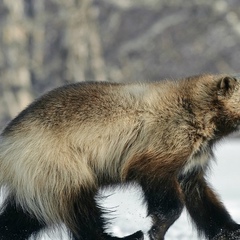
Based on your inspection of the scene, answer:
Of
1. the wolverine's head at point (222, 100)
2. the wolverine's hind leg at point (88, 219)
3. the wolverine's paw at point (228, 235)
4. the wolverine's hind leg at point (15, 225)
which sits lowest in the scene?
the wolverine's paw at point (228, 235)

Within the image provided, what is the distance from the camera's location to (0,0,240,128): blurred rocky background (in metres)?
28.4

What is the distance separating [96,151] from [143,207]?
0.76m

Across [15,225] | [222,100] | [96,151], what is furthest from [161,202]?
[15,225]

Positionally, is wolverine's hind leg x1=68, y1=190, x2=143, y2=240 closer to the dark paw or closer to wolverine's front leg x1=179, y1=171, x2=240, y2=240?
the dark paw

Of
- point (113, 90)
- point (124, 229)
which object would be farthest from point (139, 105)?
point (124, 229)

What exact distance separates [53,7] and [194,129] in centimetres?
2475

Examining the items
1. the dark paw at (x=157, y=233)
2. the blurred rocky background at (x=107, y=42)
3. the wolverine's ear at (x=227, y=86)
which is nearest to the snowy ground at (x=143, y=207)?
the dark paw at (x=157, y=233)

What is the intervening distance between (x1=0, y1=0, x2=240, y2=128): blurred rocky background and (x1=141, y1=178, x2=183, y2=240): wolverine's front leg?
21237 mm

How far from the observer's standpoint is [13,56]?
28.3 metres

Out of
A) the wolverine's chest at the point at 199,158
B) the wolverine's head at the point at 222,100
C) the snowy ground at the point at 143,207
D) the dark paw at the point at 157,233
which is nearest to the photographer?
the dark paw at the point at 157,233

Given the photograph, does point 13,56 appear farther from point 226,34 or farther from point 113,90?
point 113,90

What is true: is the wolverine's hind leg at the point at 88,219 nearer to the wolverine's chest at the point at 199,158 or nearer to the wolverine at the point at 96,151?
the wolverine at the point at 96,151

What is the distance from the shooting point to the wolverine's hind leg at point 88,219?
6.04 meters

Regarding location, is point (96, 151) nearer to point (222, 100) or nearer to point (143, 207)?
point (143, 207)
